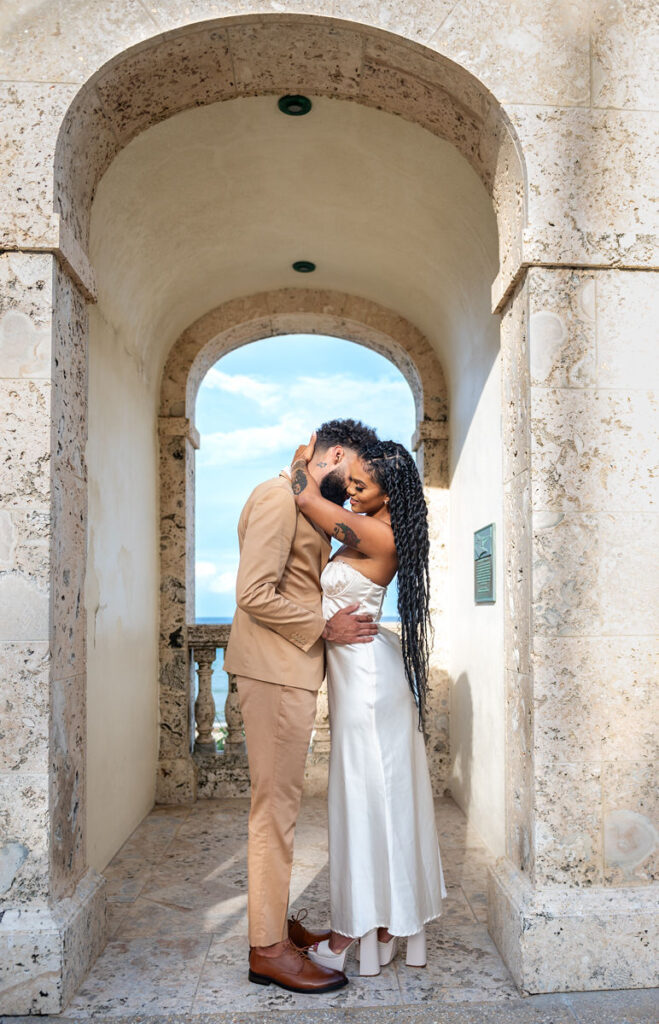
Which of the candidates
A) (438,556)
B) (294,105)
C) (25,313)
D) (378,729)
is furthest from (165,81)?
(438,556)

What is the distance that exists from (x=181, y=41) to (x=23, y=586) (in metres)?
2.10

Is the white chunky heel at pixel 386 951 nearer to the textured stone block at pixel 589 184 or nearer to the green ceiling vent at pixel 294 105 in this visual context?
the textured stone block at pixel 589 184

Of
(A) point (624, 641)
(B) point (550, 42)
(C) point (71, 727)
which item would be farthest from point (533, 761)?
(B) point (550, 42)

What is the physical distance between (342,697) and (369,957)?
0.96m

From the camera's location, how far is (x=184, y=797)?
19.8ft

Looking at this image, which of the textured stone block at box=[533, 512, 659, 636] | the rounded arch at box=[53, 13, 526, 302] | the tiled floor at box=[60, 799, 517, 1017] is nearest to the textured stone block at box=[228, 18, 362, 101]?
the rounded arch at box=[53, 13, 526, 302]

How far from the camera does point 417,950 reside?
329cm

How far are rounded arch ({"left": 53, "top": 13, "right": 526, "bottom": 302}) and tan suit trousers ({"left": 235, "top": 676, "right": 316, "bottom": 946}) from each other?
175 centimetres

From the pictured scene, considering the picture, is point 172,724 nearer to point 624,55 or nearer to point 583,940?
point 583,940

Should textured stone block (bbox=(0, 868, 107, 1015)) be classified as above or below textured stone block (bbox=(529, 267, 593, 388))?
below

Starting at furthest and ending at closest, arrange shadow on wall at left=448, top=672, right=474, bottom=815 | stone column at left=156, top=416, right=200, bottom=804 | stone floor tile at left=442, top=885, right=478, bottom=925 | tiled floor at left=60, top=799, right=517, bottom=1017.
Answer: stone column at left=156, top=416, right=200, bottom=804, shadow on wall at left=448, top=672, right=474, bottom=815, stone floor tile at left=442, top=885, right=478, bottom=925, tiled floor at left=60, top=799, right=517, bottom=1017

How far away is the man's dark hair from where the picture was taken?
3.36 metres

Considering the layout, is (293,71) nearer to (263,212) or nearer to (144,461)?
(263,212)

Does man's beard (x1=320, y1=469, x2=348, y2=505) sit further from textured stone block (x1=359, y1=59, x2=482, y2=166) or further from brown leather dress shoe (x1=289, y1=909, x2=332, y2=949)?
brown leather dress shoe (x1=289, y1=909, x2=332, y2=949)
